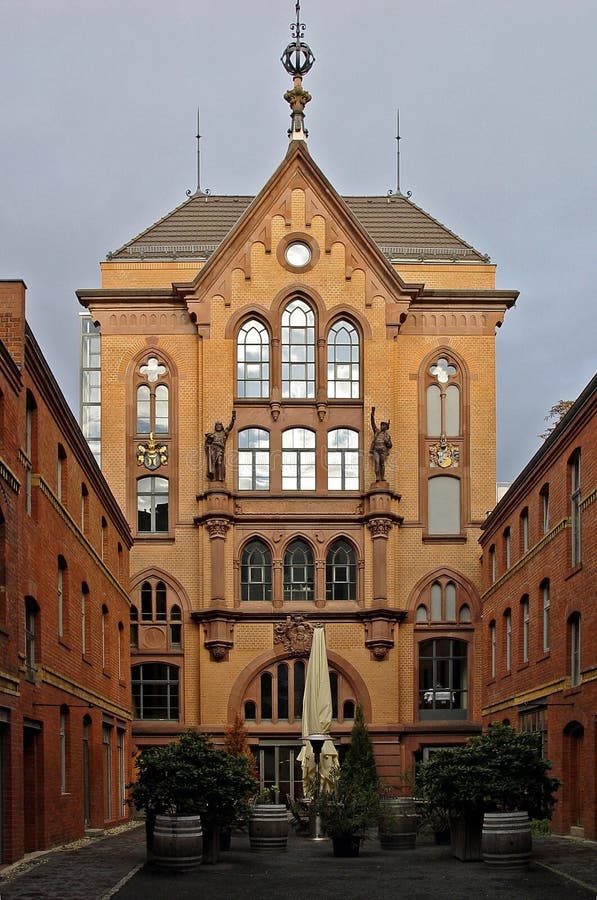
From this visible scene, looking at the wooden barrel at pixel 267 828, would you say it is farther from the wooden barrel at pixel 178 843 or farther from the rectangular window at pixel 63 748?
the wooden barrel at pixel 178 843

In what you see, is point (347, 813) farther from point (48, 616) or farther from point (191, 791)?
point (48, 616)

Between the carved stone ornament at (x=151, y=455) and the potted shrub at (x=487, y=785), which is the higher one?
the carved stone ornament at (x=151, y=455)

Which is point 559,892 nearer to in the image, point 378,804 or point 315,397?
point 378,804

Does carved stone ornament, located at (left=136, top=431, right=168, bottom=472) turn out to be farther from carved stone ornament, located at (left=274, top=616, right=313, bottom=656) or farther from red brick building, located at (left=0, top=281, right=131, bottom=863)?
red brick building, located at (left=0, top=281, right=131, bottom=863)

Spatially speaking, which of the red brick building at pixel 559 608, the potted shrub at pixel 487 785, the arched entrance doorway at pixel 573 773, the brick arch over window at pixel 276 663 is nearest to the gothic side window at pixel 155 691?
the brick arch over window at pixel 276 663

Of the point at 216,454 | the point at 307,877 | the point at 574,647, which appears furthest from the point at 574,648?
the point at 216,454

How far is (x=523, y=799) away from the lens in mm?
23781

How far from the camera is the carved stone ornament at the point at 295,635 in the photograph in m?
50.2

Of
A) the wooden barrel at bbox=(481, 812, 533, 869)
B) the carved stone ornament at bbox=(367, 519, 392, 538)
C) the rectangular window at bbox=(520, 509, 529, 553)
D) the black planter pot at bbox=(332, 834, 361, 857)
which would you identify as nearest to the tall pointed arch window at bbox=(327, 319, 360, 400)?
the carved stone ornament at bbox=(367, 519, 392, 538)

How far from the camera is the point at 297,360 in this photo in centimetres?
5222

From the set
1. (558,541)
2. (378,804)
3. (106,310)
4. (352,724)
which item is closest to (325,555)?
(352,724)

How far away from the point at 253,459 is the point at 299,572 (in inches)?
162

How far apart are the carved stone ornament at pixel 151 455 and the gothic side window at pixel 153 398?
1.82ft

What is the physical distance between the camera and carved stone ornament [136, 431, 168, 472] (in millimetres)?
51844
